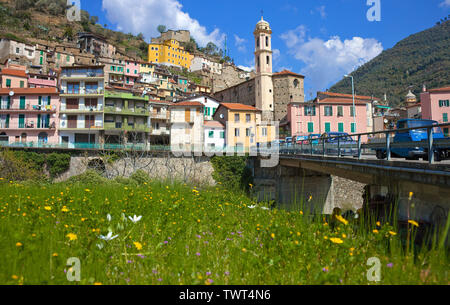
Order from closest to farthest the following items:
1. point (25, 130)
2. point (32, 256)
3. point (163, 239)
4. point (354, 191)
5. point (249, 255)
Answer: point (32, 256), point (249, 255), point (163, 239), point (354, 191), point (25, 130)

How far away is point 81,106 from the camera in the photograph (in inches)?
1617

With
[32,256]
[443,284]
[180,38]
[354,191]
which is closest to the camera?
[443,284]

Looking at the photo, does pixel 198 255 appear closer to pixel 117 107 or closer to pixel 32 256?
pixel 32 256

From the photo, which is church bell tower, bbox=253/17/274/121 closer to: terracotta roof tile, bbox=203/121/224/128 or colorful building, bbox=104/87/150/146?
terracotta roof tile, bbox=203/121/224/128

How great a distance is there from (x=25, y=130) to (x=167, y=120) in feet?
72.5

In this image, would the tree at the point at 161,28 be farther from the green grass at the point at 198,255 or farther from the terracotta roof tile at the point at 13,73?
the green grass at the point at 198,255

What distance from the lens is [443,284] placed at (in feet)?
9.45

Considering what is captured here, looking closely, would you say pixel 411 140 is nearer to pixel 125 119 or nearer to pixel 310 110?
pixel 310 110

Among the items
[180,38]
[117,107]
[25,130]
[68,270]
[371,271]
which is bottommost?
[371,271]

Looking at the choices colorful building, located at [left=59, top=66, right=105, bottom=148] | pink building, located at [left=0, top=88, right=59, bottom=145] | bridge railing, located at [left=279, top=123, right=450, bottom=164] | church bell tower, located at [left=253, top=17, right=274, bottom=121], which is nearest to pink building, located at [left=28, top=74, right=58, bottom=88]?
pink building, located at [left=0, top=88, right=59, bottom=145]

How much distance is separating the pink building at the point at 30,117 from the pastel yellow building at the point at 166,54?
73.7 m

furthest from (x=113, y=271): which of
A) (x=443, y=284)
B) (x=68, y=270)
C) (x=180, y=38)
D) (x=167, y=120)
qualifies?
(x=180, y=38)

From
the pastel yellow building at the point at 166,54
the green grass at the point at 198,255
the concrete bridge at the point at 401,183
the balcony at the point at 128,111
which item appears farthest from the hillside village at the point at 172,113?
the pastel yellow building at the point at 166,54

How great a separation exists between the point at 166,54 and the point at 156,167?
89.1 metres
